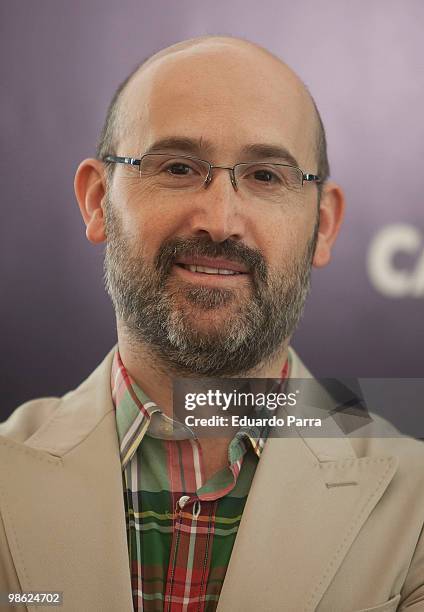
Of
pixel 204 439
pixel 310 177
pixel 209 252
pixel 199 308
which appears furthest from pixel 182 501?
pixel 310 177

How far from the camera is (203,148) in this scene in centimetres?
157

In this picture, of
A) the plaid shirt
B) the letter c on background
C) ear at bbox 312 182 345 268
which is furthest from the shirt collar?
the letter c on background

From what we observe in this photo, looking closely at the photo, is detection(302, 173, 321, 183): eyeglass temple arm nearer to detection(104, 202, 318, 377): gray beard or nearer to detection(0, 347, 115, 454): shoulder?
detection(104, 202, 318, 377): gray beard

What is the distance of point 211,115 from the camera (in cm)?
157

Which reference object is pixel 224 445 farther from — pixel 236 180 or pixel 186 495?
pixel 236 180

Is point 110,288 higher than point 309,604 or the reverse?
higher

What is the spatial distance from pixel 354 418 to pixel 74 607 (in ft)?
2.52

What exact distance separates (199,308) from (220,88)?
19.4 inches

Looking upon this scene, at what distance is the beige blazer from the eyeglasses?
0.56 m

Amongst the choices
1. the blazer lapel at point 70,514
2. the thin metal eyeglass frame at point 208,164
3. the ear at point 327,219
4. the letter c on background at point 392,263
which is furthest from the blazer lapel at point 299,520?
the letter c on background at point 392,263

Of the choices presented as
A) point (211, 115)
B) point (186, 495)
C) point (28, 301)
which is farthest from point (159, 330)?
point (28, 301)

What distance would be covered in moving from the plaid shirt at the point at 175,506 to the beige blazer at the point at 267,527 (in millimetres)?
47

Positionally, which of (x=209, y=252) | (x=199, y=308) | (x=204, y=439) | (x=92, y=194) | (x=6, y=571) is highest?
(x=92, y=194)

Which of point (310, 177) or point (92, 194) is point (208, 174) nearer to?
point (310, 177)
